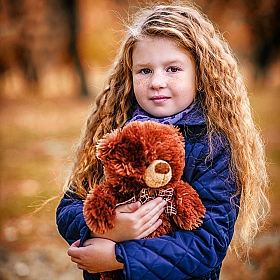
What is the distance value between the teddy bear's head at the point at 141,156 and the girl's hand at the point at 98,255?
0.27 m

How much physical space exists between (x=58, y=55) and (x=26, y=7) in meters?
4.54

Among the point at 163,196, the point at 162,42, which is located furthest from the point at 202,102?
the point at 163,196

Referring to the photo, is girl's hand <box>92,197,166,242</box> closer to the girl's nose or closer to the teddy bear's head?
the teddy bear's head

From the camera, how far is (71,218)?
70.5 inches

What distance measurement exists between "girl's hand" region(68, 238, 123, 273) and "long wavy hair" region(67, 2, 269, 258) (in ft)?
1.26

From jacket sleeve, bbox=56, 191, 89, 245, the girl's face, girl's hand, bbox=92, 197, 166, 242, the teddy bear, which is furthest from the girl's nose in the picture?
jacket sleeve, bbox=56, 191, 89, 245

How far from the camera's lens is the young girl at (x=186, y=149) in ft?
4.90

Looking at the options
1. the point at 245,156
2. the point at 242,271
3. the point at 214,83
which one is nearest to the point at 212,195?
the point at 245,156

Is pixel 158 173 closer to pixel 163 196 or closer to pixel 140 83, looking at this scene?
pixel 163 196

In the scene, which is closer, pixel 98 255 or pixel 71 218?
pixel 98 255

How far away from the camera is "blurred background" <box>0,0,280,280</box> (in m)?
3.98

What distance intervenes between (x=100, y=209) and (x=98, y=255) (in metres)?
0.20

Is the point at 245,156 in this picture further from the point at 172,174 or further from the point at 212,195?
the point at 172,174

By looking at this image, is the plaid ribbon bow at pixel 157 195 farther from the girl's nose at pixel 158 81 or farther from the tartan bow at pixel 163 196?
the girl's nose at pixel 158 81
